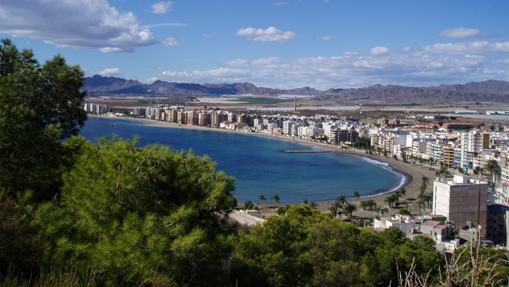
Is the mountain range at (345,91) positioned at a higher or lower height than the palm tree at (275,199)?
higher

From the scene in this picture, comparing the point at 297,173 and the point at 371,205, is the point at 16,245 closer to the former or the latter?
the point at 371,205

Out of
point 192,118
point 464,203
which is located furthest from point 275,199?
point 192,118

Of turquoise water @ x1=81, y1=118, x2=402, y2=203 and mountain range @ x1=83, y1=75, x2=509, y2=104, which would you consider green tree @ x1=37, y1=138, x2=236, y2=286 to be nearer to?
turquoise water @ x1=81, y1=118, x2=402, y2=203

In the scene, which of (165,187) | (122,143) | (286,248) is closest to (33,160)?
(122,143)

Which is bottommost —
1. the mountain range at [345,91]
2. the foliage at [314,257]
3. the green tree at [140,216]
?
the foliage at [314,257]

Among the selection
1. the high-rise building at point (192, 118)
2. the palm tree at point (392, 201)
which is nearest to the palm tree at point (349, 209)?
the palm tree at point (392, 201)

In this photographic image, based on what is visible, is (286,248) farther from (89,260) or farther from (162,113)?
(162,113)

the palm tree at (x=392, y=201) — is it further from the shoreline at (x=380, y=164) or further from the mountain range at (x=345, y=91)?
the mountain range at (x=345, y=91)

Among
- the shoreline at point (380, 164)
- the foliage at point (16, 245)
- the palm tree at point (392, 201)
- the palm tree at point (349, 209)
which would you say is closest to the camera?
the foliage at point (16, 245)
